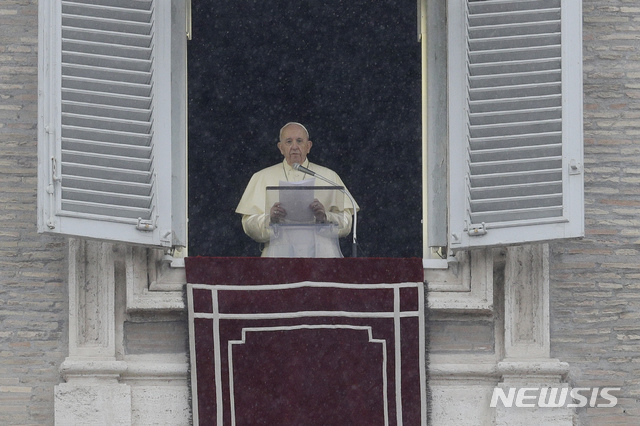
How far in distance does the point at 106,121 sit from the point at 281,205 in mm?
1065

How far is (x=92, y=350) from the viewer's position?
11.2 m

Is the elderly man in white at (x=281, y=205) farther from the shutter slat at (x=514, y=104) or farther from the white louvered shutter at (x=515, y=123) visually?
the shutter slat at (x=514, y=104)

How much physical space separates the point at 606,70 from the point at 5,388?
12.3ft

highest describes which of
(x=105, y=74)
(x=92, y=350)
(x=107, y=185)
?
(x=105, y=74)

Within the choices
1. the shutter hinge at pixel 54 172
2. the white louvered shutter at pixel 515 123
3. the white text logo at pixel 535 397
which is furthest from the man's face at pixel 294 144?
the white text logo at pixel 535 397

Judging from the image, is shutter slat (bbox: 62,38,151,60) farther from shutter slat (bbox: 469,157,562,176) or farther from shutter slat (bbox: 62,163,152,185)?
shutter slat (bbox: 469,157,562,176)

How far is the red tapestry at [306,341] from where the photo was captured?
1112 centimetres

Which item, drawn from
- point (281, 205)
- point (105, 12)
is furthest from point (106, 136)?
point (281, 205)

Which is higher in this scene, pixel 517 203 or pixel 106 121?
pixel 106 121

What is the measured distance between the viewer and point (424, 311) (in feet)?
36.9

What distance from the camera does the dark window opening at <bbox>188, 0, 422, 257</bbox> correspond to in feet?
44.2

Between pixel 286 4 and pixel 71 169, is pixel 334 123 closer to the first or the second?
pixel 286 4

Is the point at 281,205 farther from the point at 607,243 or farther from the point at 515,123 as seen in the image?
the point at 607,243

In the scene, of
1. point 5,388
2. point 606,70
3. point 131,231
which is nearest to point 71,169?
point 131,231
